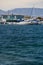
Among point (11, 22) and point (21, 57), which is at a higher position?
point (11, 22)

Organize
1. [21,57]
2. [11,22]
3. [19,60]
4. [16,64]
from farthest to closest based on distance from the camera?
[11,22]
[21,57]
[19,60]
[16,64]

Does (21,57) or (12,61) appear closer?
(12,61)

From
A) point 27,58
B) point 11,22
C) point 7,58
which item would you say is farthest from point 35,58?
point 11,22

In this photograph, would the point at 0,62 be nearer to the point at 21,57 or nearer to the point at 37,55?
the point at 21,57

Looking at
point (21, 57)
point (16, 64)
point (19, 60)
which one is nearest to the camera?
point (16, 64)

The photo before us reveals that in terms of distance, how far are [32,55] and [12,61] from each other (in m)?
2.63

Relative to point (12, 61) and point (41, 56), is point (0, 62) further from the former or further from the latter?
point (41, 56)

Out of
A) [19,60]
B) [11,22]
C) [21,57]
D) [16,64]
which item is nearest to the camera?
[16,64]

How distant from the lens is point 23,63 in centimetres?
1455

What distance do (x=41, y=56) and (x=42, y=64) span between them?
2139mm

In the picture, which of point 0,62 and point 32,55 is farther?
point 32,55

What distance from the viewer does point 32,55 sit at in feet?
56.5

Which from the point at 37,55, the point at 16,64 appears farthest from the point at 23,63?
the point at 37,55

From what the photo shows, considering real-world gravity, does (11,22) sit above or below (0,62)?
above
